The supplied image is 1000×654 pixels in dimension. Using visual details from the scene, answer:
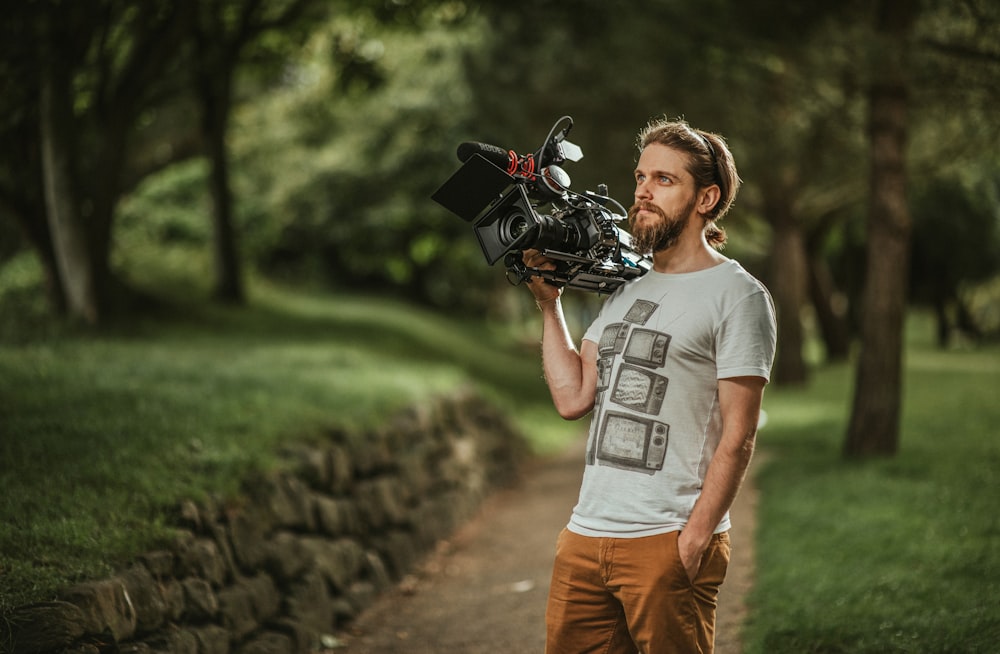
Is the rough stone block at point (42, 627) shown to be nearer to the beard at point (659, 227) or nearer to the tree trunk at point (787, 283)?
the beard at point (659, 227)

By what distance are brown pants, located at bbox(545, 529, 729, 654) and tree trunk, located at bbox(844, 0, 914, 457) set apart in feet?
24.4

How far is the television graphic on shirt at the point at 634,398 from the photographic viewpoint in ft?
8.88

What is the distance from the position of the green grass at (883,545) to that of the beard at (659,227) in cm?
286

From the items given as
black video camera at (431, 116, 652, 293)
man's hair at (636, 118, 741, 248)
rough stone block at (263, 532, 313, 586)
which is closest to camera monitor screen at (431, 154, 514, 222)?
black video camera at (431, 116, 652, 293)

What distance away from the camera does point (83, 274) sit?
11727mm

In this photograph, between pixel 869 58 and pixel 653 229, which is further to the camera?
pixel 869 58

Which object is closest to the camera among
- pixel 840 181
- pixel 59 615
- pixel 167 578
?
pixel 59 615

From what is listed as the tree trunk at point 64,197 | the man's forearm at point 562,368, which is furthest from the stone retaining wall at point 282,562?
the tree trunk at point 64,197

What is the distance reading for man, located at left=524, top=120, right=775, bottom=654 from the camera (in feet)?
8.54

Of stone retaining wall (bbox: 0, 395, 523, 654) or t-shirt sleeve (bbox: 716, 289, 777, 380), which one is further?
stone retaining wall (bbox: 0, 395, 523, 654)

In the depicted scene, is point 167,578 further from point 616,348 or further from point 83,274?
point 83,274

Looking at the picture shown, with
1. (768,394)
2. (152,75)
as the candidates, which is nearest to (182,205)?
(152,75)

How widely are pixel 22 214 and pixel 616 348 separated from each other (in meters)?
11.2

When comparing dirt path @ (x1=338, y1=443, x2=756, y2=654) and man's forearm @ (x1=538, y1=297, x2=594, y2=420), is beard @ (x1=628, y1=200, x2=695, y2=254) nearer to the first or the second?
man's forearm @ (x1=538, y1=297, x2=594, y2=420)
